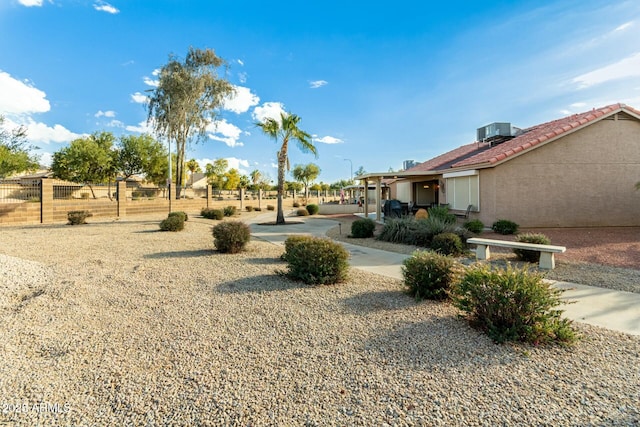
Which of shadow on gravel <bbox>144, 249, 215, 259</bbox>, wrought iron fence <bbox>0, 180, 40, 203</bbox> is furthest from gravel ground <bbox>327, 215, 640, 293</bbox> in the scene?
wrought iron fence <bbox>0, 180, 40, 203</bbox>

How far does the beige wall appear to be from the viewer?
1320 centimetres

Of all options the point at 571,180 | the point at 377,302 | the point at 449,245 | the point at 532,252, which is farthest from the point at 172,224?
the point at 571,180

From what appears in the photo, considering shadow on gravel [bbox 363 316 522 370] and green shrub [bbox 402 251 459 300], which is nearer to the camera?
shadow on gravel [bbox 363 316 522 370]

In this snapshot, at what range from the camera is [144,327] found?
3879mm

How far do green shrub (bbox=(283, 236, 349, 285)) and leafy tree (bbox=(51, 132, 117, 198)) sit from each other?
105 ft

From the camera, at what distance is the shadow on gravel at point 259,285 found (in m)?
5.37

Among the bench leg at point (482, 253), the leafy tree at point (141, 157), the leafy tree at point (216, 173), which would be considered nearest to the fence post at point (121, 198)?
the leafy tree at point (141, 157)

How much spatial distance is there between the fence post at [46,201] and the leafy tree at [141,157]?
17.2m

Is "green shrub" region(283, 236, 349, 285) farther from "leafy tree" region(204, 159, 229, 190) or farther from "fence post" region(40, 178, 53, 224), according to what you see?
"leafy tree" region(204, 159, 229, 190)

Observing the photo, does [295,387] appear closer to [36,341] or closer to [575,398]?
[575,398]

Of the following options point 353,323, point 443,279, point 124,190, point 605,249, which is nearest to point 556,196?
point 605,249

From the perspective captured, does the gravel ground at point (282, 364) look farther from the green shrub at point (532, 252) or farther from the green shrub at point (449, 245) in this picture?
the green shrub at point (532, 252)

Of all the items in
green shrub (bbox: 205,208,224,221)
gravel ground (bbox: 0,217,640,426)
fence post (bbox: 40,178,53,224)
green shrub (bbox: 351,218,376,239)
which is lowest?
gravel ground (bbox: 0,217,640,426)

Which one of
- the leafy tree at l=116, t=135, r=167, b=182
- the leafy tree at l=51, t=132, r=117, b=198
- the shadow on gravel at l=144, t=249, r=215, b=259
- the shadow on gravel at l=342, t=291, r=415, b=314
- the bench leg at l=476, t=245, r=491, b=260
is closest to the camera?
the shadow on gravel at l=342, t=291, r=415, b=314
